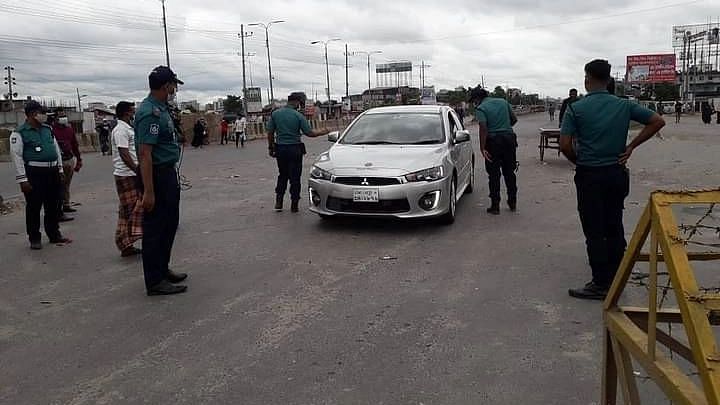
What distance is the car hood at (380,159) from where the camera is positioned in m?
7.59

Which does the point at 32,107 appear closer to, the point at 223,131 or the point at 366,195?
the point at 366,195

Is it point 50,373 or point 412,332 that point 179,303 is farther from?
point 412,332

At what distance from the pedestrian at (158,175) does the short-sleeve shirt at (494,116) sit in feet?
15.5

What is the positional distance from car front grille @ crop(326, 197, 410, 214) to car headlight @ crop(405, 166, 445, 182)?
0.93 feet

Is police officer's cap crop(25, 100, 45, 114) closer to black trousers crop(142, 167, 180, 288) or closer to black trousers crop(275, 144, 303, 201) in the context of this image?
black trousers crop(142, 167, 180, 288)

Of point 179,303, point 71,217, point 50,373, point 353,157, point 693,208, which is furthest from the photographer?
point 71,217

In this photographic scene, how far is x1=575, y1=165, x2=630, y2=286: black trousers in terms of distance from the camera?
5133 millimetres

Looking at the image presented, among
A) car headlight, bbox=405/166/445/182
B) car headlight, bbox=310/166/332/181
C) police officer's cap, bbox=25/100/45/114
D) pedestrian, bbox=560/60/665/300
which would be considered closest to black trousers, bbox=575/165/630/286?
pedestrian, bbox=560/60/665/300

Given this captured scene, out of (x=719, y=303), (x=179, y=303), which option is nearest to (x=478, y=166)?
(x=179, y=303)

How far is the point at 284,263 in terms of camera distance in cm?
648

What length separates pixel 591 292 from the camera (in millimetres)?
5121

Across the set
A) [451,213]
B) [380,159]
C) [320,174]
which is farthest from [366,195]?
[451,213]

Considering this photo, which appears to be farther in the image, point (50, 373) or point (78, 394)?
point (50, 373)

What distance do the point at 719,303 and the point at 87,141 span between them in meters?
36.1
